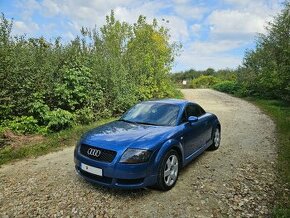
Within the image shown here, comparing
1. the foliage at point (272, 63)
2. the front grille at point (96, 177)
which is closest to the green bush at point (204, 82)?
the foliage at point (272, 63)

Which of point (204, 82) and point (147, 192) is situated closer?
point (147, 192)

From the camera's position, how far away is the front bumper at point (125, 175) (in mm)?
4754

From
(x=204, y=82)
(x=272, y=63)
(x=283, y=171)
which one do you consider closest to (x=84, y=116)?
(x=283, y=171)

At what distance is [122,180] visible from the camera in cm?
488

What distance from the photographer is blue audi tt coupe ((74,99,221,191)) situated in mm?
4820

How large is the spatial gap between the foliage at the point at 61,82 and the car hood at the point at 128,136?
4.19m

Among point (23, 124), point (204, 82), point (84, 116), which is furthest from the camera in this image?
point (204, 82)

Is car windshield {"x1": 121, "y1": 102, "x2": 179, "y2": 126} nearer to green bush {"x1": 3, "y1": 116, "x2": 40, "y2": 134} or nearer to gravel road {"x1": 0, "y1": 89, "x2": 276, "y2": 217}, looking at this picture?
gravel road {"x1": 0, "y1": 89, "x2": 276, "y2": 217}

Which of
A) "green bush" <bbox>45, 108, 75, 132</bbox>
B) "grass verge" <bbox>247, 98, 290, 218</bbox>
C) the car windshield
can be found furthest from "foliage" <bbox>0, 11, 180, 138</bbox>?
"grass verge" <bbox>247, 98, 290, 218</bbox>

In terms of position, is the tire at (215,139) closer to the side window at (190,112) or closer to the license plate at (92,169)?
the side window at (190,112)

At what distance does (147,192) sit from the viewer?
5.30m

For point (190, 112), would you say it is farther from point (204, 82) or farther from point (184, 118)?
point (204, 82)

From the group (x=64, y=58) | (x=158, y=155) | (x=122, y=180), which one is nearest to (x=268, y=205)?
(x=158, y=155)

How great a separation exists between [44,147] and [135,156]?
4265 mm
